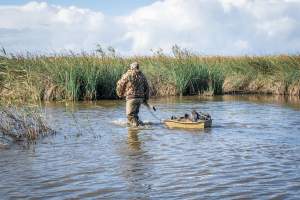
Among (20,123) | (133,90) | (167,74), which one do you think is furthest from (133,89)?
(167,74)

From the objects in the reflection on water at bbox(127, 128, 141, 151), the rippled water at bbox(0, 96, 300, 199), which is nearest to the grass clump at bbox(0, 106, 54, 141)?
the rippled water at bbox(0, 96, 300, 199)

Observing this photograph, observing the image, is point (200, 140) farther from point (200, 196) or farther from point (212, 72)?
point (212, 72)

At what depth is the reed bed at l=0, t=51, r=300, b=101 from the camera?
80.4 feet

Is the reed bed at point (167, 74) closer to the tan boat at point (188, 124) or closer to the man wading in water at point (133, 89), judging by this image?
the man wading in water at point (133, 89)

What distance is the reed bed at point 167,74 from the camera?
24500 millimetres

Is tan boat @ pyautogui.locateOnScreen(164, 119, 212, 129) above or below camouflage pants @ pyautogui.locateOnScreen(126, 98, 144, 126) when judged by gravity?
below

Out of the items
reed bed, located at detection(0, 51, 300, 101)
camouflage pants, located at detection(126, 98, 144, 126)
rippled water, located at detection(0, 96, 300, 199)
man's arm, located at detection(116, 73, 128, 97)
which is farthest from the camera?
reed bed, located at detection(0, 51, 300, 101)

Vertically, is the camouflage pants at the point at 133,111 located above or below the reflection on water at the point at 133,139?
above

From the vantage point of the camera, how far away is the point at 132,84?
16.8 meters

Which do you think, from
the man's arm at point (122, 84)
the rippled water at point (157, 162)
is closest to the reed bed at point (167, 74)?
the man's arm at point (122, 84)

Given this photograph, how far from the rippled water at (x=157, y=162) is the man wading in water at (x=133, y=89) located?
0.54 metres

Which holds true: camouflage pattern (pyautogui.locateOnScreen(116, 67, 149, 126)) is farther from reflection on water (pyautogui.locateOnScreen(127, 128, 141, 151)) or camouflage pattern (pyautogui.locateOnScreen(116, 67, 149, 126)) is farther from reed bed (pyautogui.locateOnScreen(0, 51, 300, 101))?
reed bed (pyautogui.locateOnScreen(0, 51, 300, 101))

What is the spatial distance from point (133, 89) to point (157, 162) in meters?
→ 6.09

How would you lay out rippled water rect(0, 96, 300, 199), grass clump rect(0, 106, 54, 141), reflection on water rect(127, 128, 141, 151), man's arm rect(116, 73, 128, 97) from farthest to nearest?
1. man's arm rect(116, 73, 128, 97)
2. reflection on water rect(127, 128, 141, 151)
3. grass clump rect(0, 106, 54, 141)
4. rippled water rect(0, 96, 300, 199)
